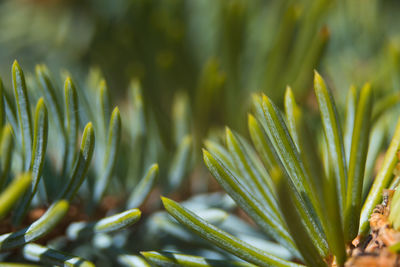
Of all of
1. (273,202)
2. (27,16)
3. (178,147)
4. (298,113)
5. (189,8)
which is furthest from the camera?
(27,16)

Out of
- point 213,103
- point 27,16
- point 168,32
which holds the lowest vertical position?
point 213,103

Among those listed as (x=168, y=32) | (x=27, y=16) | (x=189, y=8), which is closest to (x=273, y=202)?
(x=168, y=32)

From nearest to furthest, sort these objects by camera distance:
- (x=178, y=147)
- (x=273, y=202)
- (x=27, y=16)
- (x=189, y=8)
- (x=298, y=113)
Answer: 1. (x=298, y=113)
2. (x=273, y=202)
3. (x=178, y=147)
4. (x=189, y=8)
5. (x=27, y=16)

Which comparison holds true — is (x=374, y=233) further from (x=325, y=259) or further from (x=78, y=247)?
(x=78, y=247)

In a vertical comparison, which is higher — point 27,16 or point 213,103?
point 27,16

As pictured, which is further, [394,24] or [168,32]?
[394,24]

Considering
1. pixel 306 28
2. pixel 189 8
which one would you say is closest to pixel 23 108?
pixel 306 28
